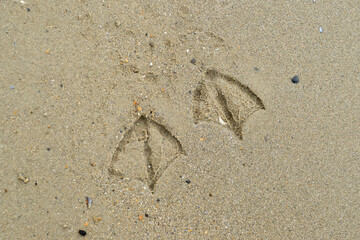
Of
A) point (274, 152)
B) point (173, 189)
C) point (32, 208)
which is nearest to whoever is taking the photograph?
point (32, 208)

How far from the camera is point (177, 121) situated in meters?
1.91

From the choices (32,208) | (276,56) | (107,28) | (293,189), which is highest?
(276,56)

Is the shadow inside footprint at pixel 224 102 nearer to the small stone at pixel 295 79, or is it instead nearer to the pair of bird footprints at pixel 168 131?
the pair of bird footprints at pixel 168 131

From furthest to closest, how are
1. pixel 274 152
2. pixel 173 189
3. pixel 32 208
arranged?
pixel 274 152
pixel 173 189
pixel 32 208

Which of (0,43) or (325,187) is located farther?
(325,187)

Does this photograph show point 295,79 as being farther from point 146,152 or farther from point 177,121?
point 146,152

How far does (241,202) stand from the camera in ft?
6.12

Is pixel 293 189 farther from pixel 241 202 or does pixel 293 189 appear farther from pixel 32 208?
pixel 32 208

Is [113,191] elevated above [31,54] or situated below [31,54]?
below

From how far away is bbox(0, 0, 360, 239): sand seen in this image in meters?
1.76

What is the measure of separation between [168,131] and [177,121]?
88mm

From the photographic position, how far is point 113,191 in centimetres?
178

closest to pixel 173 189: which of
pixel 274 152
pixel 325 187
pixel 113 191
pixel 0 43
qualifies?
pixel 113 191

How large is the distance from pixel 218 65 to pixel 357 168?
3.89ft
